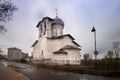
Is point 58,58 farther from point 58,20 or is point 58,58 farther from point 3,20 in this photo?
point 3,20

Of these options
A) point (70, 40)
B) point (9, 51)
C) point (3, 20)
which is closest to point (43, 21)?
point (70, 40)

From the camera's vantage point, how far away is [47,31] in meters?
49.5

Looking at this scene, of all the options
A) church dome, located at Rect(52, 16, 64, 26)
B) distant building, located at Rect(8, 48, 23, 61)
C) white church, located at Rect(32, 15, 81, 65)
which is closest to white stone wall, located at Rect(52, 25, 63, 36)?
white church, located at Rect(32, 15, 81, 65)

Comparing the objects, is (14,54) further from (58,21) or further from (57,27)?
(58,21)

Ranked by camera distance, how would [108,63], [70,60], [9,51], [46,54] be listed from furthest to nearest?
[9,51]
[46,54]
[70,60]
[108,63]

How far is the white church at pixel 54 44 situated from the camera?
43.6m

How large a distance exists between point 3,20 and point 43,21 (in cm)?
3906

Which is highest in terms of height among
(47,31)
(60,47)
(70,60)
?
(47,31)

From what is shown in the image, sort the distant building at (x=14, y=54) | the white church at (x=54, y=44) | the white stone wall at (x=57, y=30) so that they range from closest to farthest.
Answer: the white church at (x=54, y=44)
the white stone wall at (x=57, y=30)
the distant building at (x=14, y=54)

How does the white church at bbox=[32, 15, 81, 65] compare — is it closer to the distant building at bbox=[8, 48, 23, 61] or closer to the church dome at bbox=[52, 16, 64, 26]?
the church dome at bbox=[52, 16, 64, 26]

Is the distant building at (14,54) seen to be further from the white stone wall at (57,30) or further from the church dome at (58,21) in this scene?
the church dome at (58,21)

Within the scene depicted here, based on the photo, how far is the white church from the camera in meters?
43.6

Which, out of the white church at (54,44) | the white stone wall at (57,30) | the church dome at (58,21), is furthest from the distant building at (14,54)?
the church dome at (58,21)

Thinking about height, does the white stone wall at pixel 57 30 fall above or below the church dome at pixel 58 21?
below
